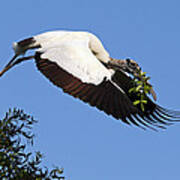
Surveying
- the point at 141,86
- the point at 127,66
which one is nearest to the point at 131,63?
the point at 127,66

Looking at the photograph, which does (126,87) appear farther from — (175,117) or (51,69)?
(51,69)

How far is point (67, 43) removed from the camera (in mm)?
6914

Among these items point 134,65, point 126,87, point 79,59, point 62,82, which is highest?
point 134,65

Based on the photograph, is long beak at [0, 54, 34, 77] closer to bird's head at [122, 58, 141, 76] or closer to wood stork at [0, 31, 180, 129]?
wood stork at [0, 31, 180, 129]

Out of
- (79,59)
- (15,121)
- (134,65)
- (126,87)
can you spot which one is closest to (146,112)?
(126,87)

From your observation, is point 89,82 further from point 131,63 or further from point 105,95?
point 131,63

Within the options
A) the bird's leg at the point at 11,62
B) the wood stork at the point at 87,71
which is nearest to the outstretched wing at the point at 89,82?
the wood stork at the point at 87,71

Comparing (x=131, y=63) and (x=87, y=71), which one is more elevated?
(x=131, y=63)

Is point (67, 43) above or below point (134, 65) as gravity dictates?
below

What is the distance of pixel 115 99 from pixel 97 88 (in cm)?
49

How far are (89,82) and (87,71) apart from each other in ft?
0.51

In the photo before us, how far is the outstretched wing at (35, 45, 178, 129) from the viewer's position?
6.16 m

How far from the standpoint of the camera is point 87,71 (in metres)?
6.20

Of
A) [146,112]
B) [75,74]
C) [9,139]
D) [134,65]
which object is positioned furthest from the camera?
[134,65]
